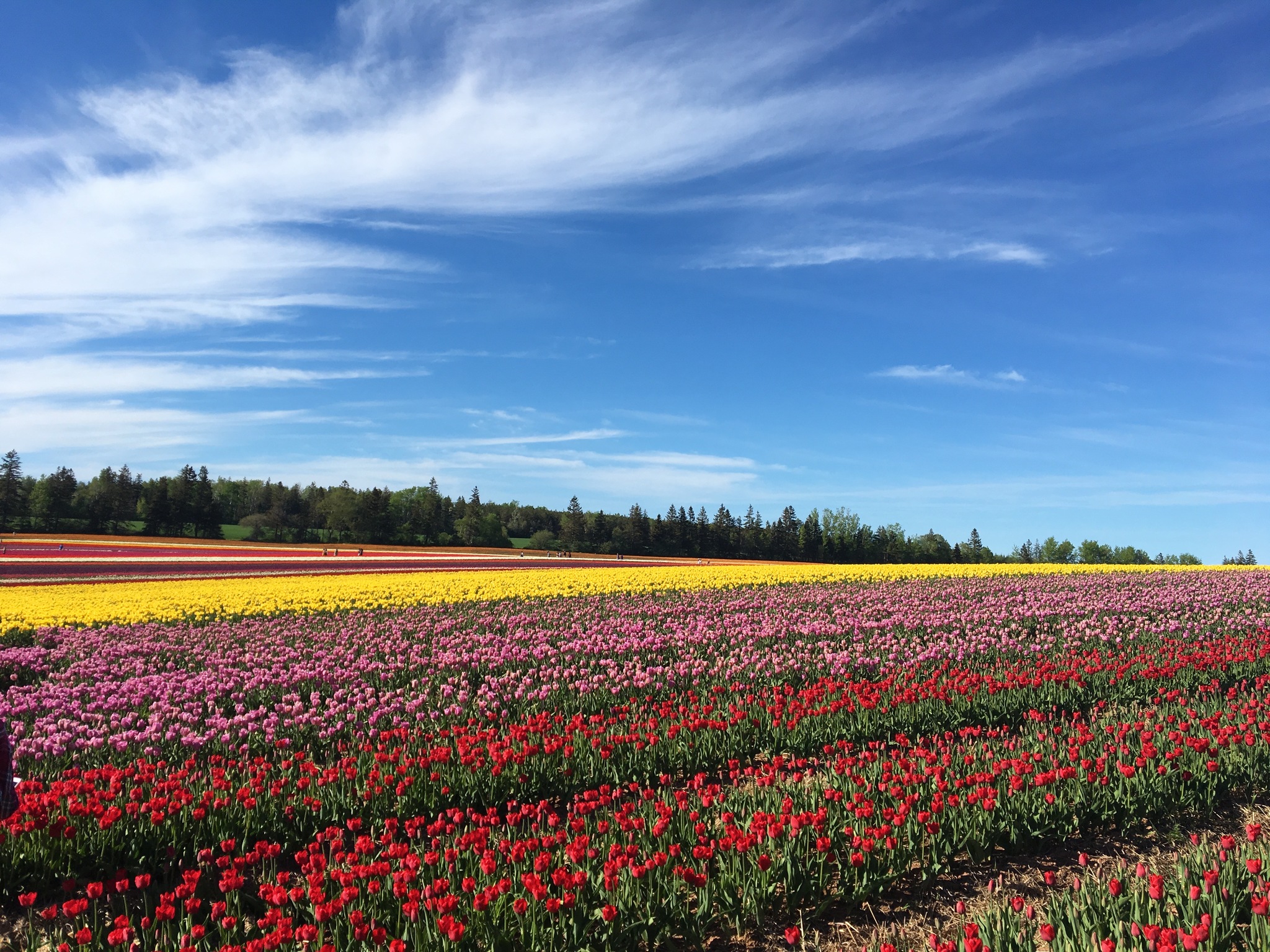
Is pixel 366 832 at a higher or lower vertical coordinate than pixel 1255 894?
lower

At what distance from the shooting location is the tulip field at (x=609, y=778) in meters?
4.58

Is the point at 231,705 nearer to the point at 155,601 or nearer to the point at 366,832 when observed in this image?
the point at 366,832

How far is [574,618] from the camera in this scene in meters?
16.4

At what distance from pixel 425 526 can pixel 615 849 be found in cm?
9187

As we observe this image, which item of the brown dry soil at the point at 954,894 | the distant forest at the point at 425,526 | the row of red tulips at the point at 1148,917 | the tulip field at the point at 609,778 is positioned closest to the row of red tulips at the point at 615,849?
the tulip field at the point at 609,778

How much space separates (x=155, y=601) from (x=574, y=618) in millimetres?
12043

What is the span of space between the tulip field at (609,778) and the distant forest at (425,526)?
69335 mm

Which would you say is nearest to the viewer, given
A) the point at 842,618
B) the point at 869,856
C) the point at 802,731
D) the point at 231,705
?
the point at 869,856

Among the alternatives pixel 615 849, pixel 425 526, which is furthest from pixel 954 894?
pixel 425 526

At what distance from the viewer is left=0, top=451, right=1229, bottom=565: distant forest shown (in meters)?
86.1

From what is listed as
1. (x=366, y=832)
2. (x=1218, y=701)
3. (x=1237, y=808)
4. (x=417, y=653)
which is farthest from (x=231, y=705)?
(x=1218, y=701)

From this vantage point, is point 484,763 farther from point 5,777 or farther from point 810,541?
point 810,541

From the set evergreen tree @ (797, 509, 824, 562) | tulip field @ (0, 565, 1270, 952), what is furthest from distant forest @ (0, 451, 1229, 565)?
tulip field @ (0, 565, 1270, 952)

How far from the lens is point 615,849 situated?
472cm
